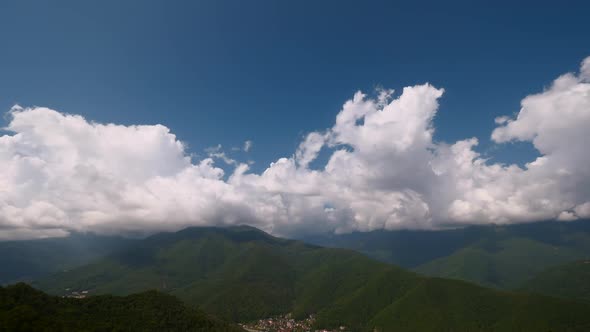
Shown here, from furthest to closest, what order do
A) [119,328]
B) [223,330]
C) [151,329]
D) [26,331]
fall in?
[223,330], [151,329], [119,328], [26,331]

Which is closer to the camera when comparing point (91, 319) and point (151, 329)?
point (91, 319)

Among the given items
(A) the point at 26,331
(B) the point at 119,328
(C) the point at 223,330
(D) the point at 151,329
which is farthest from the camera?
(C) the point at 223,330

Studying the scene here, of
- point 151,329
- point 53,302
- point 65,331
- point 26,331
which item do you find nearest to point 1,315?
point 26,331

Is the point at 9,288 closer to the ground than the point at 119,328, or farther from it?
farther from it

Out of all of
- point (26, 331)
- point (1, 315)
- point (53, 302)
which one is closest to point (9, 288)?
point (53, 302)

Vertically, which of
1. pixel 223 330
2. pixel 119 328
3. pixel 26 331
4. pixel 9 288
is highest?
pixel 9 288

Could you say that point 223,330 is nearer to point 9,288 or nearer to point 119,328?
point 119,328
